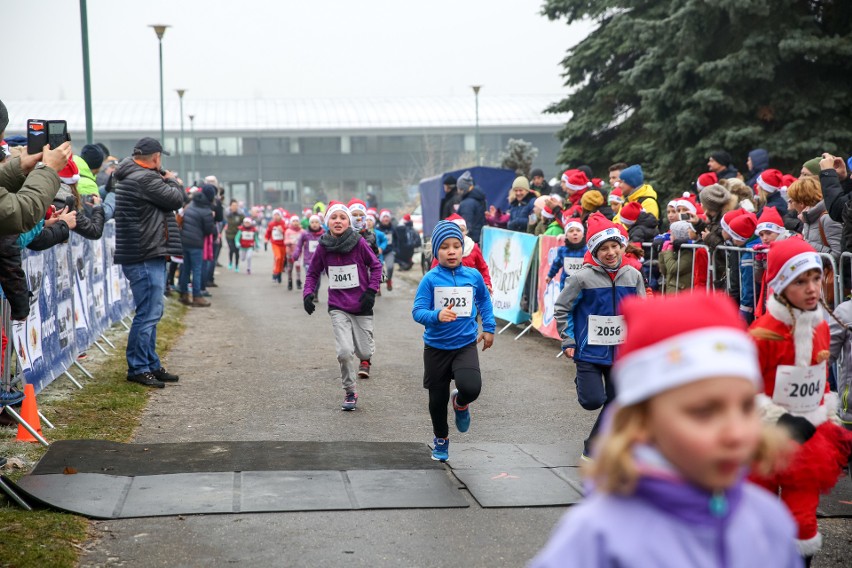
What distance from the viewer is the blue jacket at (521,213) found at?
17.6 m

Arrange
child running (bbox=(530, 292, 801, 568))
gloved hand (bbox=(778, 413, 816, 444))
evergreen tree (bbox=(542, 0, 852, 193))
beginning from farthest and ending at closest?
1. evergreen tree (bbox=(542, 0, 852, 193))
2. gloved hand (bbox=(778, 413, 816, 444))
3. child running (bbox=(530, 292, 801, 568))

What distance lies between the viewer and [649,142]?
63.9 ft

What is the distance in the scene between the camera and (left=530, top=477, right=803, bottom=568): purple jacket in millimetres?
2211

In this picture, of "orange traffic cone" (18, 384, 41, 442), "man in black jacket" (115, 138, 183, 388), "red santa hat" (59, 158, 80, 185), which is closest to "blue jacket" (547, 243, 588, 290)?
"man in black jacket" (115, 138, 183, 388)

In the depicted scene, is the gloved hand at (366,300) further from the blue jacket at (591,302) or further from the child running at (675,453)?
the child running at (675,453)

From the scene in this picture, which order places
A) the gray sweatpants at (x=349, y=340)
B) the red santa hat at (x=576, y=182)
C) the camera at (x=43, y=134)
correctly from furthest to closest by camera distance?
the red santa hat at (x=576, y=182) < the gray sweatpants at (x=349, y=340) < the camera at (x=43, y=134)

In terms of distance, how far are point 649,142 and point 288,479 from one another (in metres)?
13.9

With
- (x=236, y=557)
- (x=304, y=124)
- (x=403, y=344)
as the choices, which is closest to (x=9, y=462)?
(x=236, y=557)

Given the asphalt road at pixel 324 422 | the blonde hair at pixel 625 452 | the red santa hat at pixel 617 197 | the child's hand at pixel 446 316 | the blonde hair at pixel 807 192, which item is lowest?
the asphalt road at pixel 324 422

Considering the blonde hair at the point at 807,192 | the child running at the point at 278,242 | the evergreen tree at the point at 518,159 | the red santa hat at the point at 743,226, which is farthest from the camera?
the evergreen tree at the point at 518,159

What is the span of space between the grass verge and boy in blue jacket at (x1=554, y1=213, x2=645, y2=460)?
342 centimetres

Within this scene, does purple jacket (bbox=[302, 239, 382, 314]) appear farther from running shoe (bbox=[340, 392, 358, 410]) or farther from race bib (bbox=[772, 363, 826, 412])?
race bib (bbox=[772, 363, 826, 412])

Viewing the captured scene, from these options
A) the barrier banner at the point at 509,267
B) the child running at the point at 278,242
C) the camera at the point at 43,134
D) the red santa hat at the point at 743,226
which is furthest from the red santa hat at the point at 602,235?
the child running at the point at 278,242

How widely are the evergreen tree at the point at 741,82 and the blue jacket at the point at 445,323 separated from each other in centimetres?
1043
